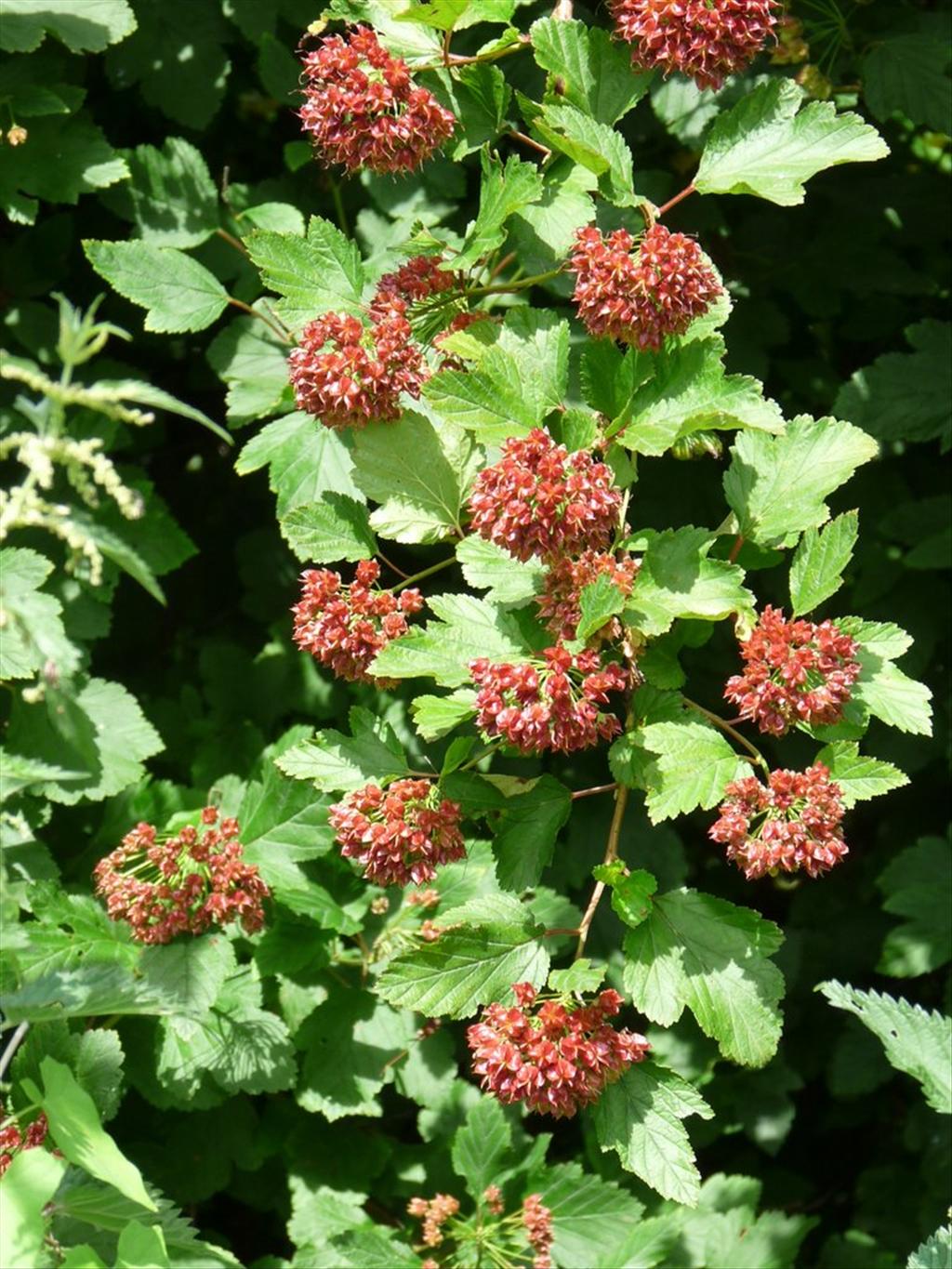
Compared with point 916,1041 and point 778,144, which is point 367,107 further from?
point 916,1041

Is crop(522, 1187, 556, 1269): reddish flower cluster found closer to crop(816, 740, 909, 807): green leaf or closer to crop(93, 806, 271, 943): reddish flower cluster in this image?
crop(93, 806, 271, 943): reddish flower cluster

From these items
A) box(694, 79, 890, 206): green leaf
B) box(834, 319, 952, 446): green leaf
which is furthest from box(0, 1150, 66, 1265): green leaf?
box(834, 319, 952, 446): green leaf

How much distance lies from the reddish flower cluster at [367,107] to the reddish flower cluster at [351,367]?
0.71ft

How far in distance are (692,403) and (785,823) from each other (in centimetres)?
49

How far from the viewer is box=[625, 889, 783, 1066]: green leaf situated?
178 cm

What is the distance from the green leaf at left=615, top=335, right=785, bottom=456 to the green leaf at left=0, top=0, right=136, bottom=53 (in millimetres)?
1090

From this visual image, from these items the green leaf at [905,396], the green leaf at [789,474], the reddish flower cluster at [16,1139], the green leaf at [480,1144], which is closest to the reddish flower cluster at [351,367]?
the green leaf at [789,474]

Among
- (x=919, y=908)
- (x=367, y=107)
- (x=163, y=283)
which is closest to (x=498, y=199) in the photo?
(x=367, y=107)

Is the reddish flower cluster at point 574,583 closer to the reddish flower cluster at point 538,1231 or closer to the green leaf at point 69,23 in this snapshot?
the reddish flower cluster at point 538,1231

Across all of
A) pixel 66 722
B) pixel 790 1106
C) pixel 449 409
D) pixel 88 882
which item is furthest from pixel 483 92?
pixel 790 1106

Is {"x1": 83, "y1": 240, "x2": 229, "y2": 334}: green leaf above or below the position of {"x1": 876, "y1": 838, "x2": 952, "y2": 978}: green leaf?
above

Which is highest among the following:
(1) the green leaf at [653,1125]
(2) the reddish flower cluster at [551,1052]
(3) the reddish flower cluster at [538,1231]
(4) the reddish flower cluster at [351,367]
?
(4) the reddish flower cluster at [351,367]

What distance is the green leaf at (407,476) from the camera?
6.17 ft

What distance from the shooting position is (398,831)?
179 centimetres
